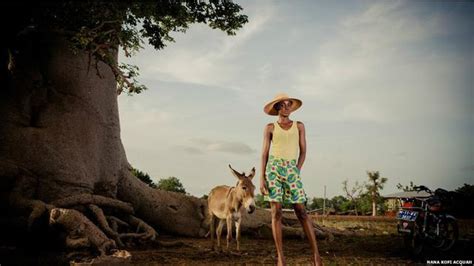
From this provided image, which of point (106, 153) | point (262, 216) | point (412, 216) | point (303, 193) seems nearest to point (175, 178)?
point (262, 216)

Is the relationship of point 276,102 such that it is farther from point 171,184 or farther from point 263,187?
point 171,184

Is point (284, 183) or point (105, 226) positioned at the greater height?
point (284, 183)

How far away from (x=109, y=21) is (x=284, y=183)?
4.66m

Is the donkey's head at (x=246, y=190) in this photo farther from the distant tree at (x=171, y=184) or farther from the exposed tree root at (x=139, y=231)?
the distant tree at (x=171, y=184)

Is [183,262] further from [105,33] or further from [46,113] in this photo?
[46,113]

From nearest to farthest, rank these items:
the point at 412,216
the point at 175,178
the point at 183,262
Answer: the point at 183,262 → the point at 412,216 → the point at 175,178

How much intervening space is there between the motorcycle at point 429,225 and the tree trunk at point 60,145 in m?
6.30

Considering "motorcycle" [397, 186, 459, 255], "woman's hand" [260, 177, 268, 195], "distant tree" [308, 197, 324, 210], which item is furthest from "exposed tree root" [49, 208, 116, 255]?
"distant tree" [308, 197, 324, 210]

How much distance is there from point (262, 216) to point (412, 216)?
21.5 ft

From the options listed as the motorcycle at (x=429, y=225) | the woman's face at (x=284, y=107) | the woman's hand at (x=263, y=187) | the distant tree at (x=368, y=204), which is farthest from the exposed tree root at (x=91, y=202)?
the distant tree at (x=368, y=204)

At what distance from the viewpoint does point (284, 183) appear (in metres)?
5.50

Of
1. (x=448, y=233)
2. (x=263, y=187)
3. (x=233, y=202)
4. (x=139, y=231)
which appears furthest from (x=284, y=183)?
(x=139, y=231)

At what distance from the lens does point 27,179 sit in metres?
9.23

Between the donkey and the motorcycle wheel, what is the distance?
4462 millimetres
